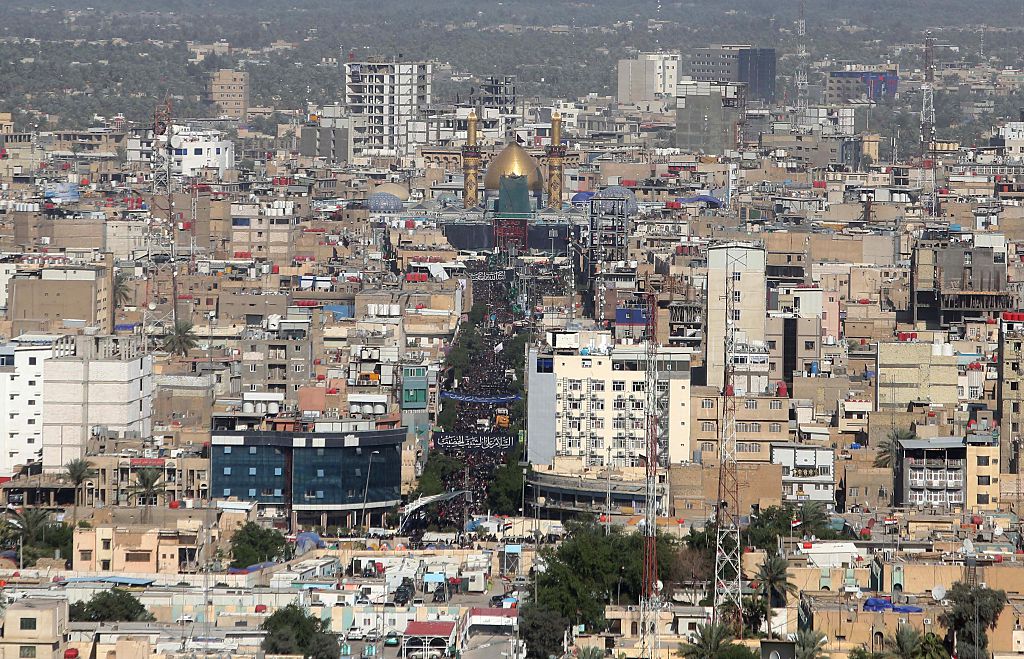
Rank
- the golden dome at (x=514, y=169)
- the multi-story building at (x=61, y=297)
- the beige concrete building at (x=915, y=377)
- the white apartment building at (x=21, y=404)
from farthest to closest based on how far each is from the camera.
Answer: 1. the golden dome at (x=514, y=169)
2. the multi-story building at (x=61, y=297)
3. the beige concrete building at (x=915, y=377)
4. the white apartment building at (x=21, y=404)

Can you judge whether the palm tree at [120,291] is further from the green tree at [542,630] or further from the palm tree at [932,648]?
the palm tree at [932,648]

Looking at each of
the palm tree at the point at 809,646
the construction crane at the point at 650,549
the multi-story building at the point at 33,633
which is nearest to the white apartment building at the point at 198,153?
the construction crane at the point at 650,549

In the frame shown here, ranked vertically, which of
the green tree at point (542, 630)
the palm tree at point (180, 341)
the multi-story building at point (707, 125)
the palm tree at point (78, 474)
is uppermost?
the multi-story building at point (707, 125)

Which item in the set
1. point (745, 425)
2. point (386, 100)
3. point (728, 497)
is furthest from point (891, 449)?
point (386, 100)

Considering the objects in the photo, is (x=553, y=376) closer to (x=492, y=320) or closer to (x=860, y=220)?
(x=492, y=320)

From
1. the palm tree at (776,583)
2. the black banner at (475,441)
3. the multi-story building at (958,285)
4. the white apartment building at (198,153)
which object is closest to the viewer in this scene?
the palm tree at (776,583)

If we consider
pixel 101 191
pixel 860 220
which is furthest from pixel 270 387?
pixel 101 191
